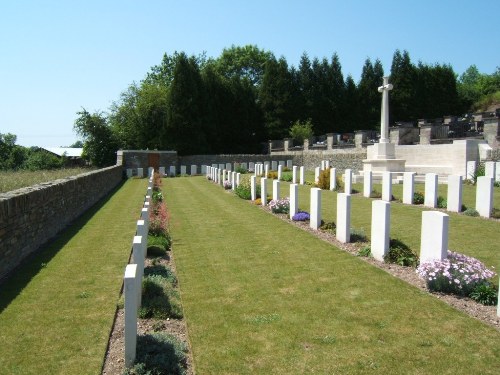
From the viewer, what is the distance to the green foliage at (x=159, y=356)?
3908 mm

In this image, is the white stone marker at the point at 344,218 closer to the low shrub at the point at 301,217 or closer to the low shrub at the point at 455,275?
the low shrub at the point at 301,217

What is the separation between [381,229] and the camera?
288 inches

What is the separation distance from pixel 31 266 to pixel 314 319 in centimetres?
494

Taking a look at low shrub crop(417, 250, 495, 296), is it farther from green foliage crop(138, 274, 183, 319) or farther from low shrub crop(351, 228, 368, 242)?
green foliage crop(138, 274, 183, 319)

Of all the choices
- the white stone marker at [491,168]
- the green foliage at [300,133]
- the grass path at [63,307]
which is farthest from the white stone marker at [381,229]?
the green foliage at [300,133]

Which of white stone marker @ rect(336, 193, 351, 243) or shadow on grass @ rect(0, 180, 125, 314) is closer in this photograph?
shadow on grass @ rect(0, 180, 125, 314)

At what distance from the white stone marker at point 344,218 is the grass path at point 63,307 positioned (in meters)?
4.14

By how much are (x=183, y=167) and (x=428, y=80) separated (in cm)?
2982

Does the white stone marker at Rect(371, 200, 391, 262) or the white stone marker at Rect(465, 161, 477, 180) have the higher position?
the white stone marker at Rect(465, 161, 477, 180)

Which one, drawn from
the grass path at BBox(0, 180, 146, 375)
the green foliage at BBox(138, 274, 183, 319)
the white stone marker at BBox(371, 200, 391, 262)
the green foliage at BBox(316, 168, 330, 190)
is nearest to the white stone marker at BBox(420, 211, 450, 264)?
the white stone marker at BBox(371, 200, 391, 262)

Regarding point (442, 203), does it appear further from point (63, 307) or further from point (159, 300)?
point (63, 307)

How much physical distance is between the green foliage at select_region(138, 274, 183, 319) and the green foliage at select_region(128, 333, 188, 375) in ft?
2.39

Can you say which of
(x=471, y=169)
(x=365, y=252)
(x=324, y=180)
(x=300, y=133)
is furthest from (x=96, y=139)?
A: (x=365, y=252)

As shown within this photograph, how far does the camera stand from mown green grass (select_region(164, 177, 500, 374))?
4.10m
